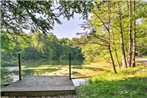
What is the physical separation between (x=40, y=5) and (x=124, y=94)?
9.56 feet

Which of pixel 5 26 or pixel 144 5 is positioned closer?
pixel 5 26

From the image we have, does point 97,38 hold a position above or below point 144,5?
below

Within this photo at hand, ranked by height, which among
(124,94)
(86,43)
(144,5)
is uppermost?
(144,5)

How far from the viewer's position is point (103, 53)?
58.6 ft

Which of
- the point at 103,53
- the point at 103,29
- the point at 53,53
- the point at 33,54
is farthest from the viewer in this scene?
the point at 53,53

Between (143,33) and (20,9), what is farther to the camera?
(143,33)

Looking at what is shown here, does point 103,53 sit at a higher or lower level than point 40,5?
lower

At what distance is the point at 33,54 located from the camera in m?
40.8

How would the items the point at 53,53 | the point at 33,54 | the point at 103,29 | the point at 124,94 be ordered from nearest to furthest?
1. the point at 124,94
2. the point at 103,29
3. the point at 33,54
4. the point at 53,53

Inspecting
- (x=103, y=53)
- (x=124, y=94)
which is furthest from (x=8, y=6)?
(x=103, y=53)

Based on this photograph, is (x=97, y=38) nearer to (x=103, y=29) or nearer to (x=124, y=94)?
(x=103, y=29)

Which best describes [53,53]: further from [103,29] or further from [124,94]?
[124,94]

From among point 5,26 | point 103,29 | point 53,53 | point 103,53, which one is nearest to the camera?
point 5,26

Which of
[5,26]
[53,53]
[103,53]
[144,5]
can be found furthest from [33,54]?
[5,26]
